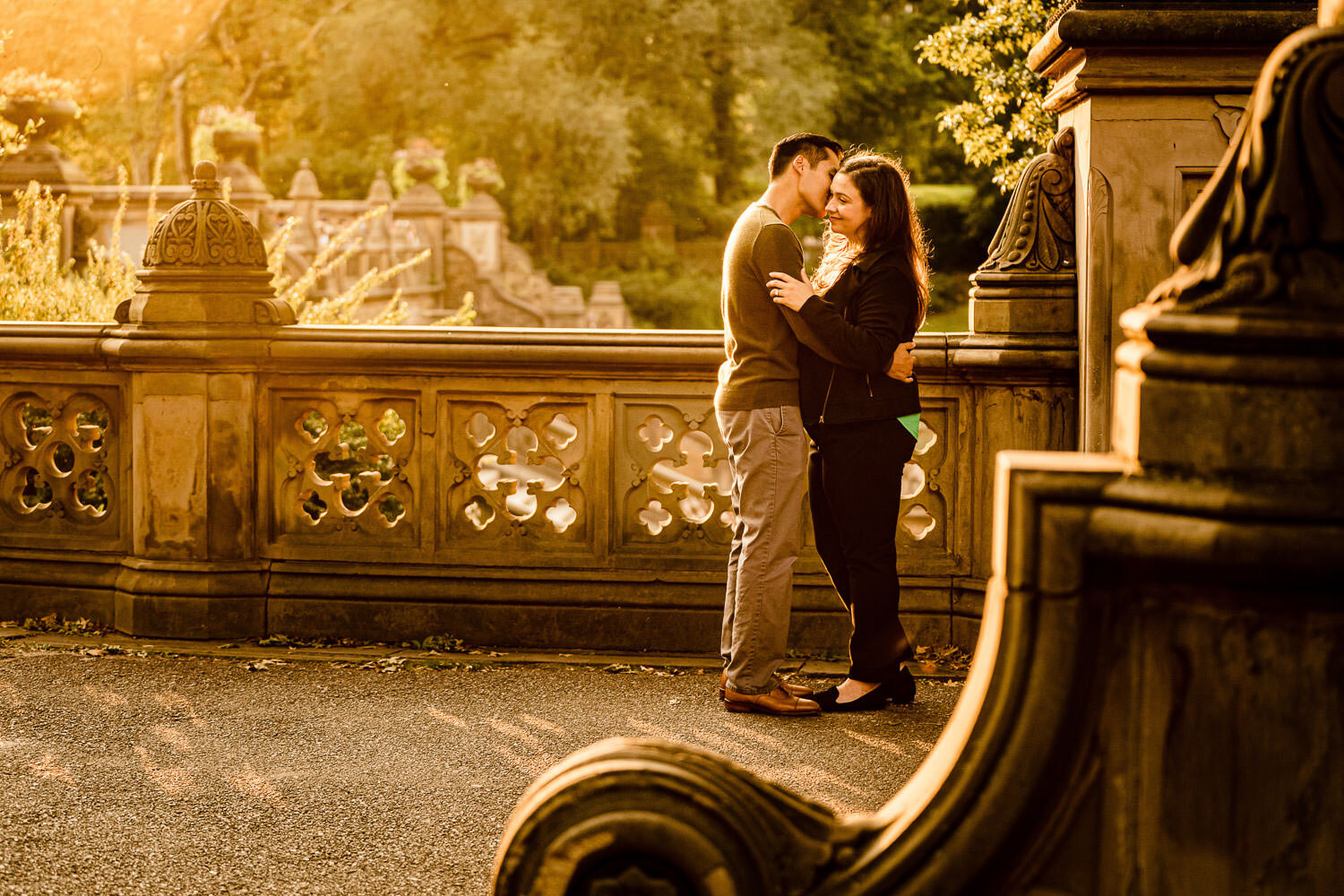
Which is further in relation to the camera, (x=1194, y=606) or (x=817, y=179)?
(x=817, y=179)

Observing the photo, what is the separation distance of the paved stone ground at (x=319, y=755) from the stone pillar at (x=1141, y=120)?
5.14 ft

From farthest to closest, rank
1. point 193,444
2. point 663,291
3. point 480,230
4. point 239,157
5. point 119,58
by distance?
point 663,291, point 119,58, point 480,230, point 239,157, point 193,444

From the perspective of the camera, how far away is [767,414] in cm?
515

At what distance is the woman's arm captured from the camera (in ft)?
16.4

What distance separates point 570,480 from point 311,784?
83.7 inches

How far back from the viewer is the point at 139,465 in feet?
20.9

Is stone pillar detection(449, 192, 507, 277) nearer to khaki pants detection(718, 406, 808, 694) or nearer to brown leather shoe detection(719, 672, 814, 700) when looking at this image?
brown leather shoe detection(719, 672, 814, 700)

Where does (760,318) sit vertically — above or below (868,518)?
above

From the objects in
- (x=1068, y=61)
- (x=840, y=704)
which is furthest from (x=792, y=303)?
(x=1068, y=61)

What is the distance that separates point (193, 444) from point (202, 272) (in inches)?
28.1

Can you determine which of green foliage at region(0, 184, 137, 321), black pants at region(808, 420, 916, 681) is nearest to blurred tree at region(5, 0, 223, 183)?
green foliage at region(0, 184, 137, 321)

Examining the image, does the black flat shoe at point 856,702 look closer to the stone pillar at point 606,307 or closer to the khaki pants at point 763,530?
the khaki pants at point 763,530

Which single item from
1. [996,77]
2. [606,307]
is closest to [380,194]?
[606,307]

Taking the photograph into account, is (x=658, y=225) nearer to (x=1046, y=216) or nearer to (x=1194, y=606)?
(x=1046, y=216)
